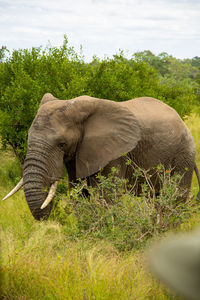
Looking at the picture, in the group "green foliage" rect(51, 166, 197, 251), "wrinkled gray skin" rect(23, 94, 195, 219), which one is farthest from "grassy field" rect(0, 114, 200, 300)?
"wrinkled gray skin" rect(23, 94, 195, 219)

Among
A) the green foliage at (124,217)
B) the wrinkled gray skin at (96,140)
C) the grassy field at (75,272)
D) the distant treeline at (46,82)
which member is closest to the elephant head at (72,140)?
the wrinkled gray skin at (96,140)

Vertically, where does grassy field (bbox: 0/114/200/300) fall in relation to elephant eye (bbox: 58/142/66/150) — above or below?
below

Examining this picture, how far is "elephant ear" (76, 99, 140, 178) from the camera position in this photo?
5.73 meters

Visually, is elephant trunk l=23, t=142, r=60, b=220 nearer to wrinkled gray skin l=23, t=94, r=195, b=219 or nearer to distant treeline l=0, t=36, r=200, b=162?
wrinkled gray skin l=23, t=94, r=195, b=219

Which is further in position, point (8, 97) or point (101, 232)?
point (8, 97)

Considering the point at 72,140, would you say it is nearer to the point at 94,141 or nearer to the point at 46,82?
the point at 94,141

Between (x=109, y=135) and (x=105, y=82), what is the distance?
3196 mm

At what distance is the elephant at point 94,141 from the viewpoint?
17.4ft

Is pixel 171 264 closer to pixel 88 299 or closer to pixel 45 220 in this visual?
pixel 88 299

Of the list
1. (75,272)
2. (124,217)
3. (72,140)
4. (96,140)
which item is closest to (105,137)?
(96,140)

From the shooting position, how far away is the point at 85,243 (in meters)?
4.83

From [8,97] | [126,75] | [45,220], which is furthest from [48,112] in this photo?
[126,75]

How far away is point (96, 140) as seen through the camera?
19.0 ft

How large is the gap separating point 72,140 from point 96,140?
0.40m
